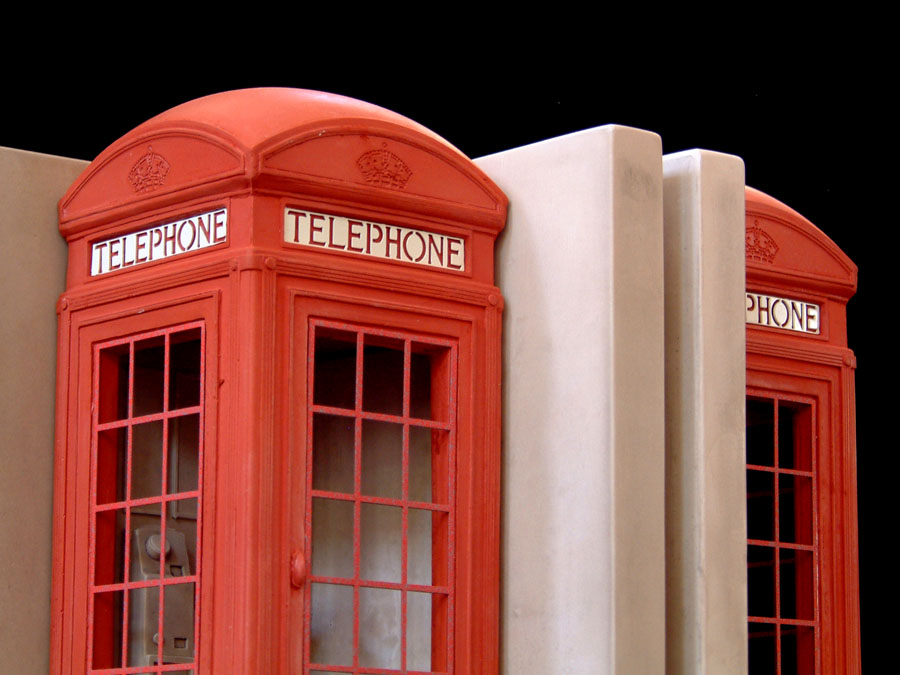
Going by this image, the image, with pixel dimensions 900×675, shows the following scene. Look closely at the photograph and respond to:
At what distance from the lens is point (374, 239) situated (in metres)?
8.12

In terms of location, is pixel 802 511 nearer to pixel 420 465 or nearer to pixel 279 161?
pixel 420 465

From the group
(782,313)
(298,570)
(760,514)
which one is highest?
(782,313)

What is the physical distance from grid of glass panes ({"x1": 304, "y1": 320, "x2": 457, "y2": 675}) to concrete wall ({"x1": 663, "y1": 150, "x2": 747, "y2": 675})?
95 cm

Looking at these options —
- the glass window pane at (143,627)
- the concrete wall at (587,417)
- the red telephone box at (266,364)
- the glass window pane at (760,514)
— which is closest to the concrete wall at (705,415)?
the concrete wall at (587,417)

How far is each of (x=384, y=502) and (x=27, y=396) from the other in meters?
1.63

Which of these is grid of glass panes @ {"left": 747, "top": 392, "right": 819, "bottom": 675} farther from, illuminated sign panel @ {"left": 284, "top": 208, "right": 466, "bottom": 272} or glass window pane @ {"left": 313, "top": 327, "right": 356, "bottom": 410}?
illuminated sign panel @ {"left": 284, "top": 208, "right": 466, "bottom": 272}

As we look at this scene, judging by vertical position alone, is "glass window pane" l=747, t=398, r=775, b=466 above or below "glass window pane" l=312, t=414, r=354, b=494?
above

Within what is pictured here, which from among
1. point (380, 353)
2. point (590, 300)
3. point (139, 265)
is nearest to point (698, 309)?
point (590, 300)

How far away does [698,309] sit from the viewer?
842 cm

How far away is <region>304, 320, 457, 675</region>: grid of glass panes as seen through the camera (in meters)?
8.11

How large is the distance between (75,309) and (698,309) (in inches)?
102

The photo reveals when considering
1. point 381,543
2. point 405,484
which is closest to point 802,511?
point 381,543

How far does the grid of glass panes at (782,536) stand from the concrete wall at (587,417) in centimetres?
156

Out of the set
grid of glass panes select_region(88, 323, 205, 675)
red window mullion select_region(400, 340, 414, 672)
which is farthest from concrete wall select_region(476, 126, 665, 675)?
grid of glass panes select_region(88, 323, 205, 675)
